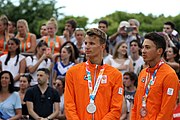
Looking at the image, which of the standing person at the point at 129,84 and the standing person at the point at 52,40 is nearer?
the standing person at the point at 129,84

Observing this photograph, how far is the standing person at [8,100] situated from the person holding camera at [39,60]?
1160mm

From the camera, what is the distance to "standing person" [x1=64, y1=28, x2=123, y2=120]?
6.57 m

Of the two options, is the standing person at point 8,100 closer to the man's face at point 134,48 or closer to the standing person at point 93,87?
the man's face at point 134,48

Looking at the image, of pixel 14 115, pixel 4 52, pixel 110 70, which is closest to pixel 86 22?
pixel 4 52

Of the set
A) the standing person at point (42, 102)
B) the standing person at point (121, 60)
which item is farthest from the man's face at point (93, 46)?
the standing person at point (121, 60)

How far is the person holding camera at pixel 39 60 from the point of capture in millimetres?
11789

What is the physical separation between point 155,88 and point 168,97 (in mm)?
211

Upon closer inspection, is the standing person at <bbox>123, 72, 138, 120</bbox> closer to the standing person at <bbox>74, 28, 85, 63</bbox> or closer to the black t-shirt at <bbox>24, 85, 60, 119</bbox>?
the black t-shirt at <bbox>24, 85, 60, 119</bbox>

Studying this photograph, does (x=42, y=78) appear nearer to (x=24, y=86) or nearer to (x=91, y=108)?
(x=24, y=86)

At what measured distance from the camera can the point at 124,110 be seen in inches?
398

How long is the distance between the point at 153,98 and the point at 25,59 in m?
5.81

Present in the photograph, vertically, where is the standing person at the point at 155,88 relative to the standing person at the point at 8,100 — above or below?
above

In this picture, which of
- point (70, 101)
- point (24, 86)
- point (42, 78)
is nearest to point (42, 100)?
point (42, 78)

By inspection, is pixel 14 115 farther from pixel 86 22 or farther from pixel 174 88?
pixel 86 22
